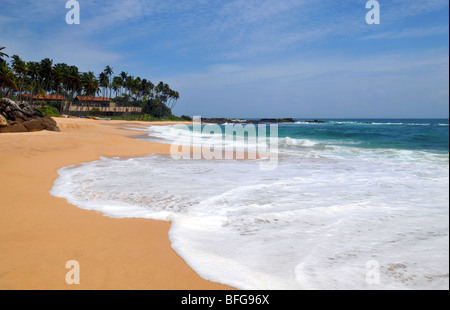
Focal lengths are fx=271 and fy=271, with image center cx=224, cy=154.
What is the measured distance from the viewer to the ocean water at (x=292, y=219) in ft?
9.14

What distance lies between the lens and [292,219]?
4.30 m

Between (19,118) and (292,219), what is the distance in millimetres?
18551

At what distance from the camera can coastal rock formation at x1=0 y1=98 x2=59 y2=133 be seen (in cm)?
1543

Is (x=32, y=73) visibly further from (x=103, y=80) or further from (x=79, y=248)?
(x=79, y=248)

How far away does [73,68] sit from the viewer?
204ft

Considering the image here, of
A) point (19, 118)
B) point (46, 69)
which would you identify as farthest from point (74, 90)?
point (19, 118)

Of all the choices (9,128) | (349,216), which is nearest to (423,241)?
(349,216)

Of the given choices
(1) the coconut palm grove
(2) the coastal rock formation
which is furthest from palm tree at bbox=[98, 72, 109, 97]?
(2) the coastal rock formation

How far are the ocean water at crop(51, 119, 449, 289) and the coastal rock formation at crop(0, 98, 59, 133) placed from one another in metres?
10.6

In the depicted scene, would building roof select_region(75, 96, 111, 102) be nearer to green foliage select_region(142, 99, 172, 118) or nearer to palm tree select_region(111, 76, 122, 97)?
palm tree select_region(111, 76, 122, 97)

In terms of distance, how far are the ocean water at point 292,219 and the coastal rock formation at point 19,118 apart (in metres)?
10.6
